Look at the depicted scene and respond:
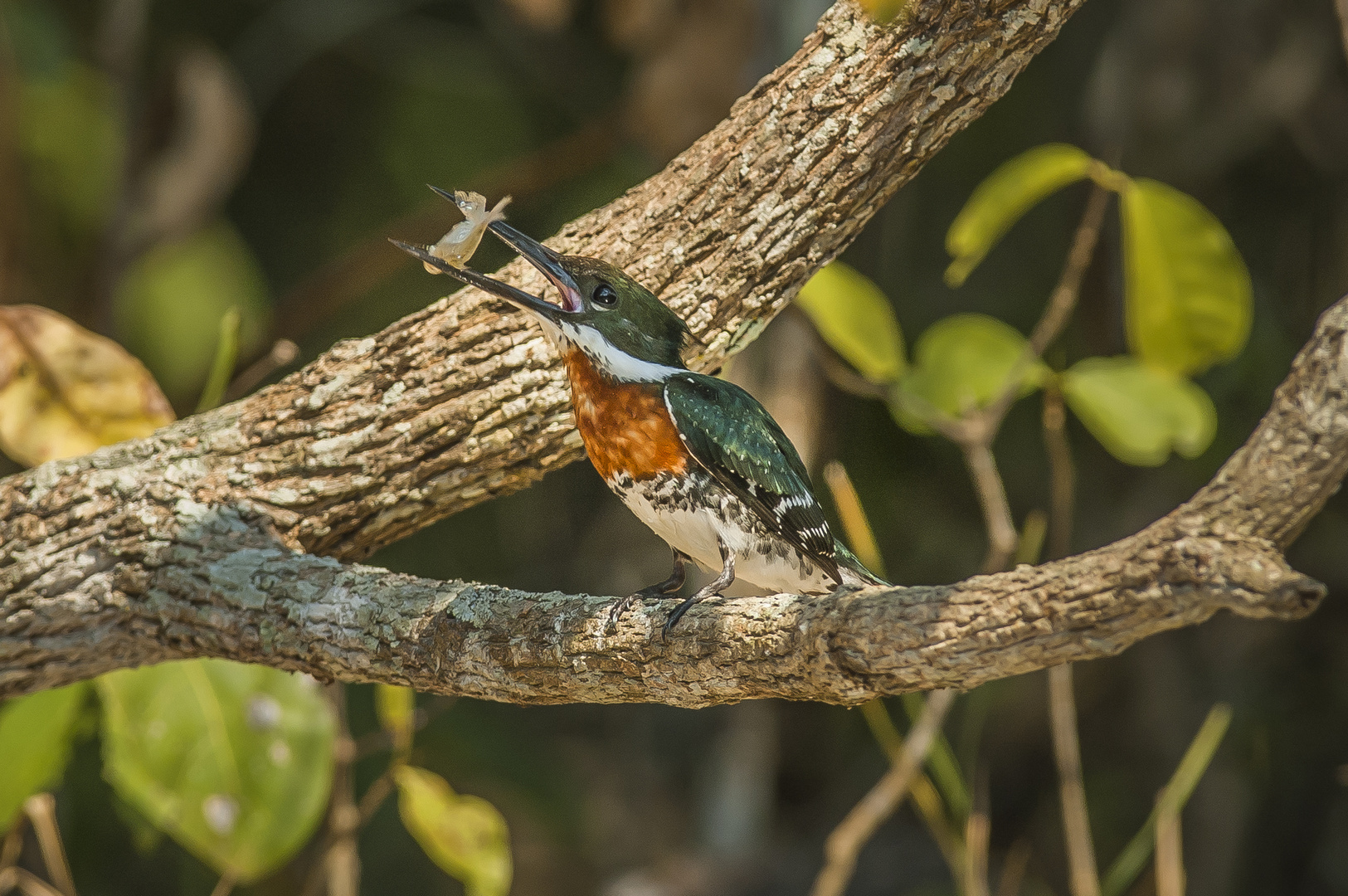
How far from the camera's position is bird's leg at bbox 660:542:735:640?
4.68 feet

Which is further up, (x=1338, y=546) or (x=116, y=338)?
(x=116, y=338)

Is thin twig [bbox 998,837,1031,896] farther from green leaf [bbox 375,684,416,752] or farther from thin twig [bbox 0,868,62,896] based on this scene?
thin twig [bbox 0,868,62,896]

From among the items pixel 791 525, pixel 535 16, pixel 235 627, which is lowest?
pixel 791 525

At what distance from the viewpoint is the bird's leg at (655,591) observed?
58.9 inches

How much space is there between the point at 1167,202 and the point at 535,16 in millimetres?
2176

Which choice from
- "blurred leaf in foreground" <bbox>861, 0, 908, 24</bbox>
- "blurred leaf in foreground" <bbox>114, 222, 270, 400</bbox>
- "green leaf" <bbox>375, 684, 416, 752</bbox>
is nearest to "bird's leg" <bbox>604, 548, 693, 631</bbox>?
"blurred leaf in foreground" <bbox>861, 0, 908, 24</bbox>

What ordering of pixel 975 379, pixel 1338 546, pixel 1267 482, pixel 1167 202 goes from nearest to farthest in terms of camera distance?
pixel 1267 482 < pixel 1167 202 < pixel 975 379 < pixel 1338 546

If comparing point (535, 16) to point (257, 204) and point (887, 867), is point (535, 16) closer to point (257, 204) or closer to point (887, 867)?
point (257, 204)

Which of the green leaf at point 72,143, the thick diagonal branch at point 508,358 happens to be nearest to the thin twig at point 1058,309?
the thick diagonal branch at point 508,358

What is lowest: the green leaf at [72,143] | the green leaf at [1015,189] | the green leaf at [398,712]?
the green leaf at [398,712]

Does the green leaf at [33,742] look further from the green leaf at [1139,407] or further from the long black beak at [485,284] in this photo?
the green leaf at [1139,407]

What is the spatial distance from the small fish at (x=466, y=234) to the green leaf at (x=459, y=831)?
4.49 ft

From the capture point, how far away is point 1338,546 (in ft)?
13.0

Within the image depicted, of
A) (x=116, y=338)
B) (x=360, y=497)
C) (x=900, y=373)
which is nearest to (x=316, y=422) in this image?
(x=360, y=497)
